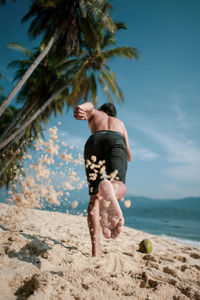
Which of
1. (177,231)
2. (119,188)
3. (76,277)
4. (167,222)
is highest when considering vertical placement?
(119,188)

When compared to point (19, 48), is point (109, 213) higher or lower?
lower

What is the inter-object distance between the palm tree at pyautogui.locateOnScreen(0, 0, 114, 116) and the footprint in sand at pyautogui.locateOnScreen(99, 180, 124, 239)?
6493mm

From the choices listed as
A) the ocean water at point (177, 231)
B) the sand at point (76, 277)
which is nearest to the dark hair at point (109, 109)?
the sand at point (76, 277)

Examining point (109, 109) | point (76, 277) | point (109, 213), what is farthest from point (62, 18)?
point (76, 277)

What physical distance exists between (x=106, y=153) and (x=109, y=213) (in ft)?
1.93

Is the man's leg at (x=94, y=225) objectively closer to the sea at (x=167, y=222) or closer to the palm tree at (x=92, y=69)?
the sea at (x=167, y=222)

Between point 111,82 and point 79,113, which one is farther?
point 111,82

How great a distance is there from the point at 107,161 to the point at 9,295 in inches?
44.6

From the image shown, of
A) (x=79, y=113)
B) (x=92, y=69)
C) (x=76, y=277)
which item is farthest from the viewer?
(x=92, y=69)

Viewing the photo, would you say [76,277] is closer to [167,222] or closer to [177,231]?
[177,231]

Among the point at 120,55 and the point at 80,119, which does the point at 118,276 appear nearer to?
the point at 80,119

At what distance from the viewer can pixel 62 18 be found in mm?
6922

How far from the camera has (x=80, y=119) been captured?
5.84ft

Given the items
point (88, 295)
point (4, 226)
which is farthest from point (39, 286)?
point (4, 226)
